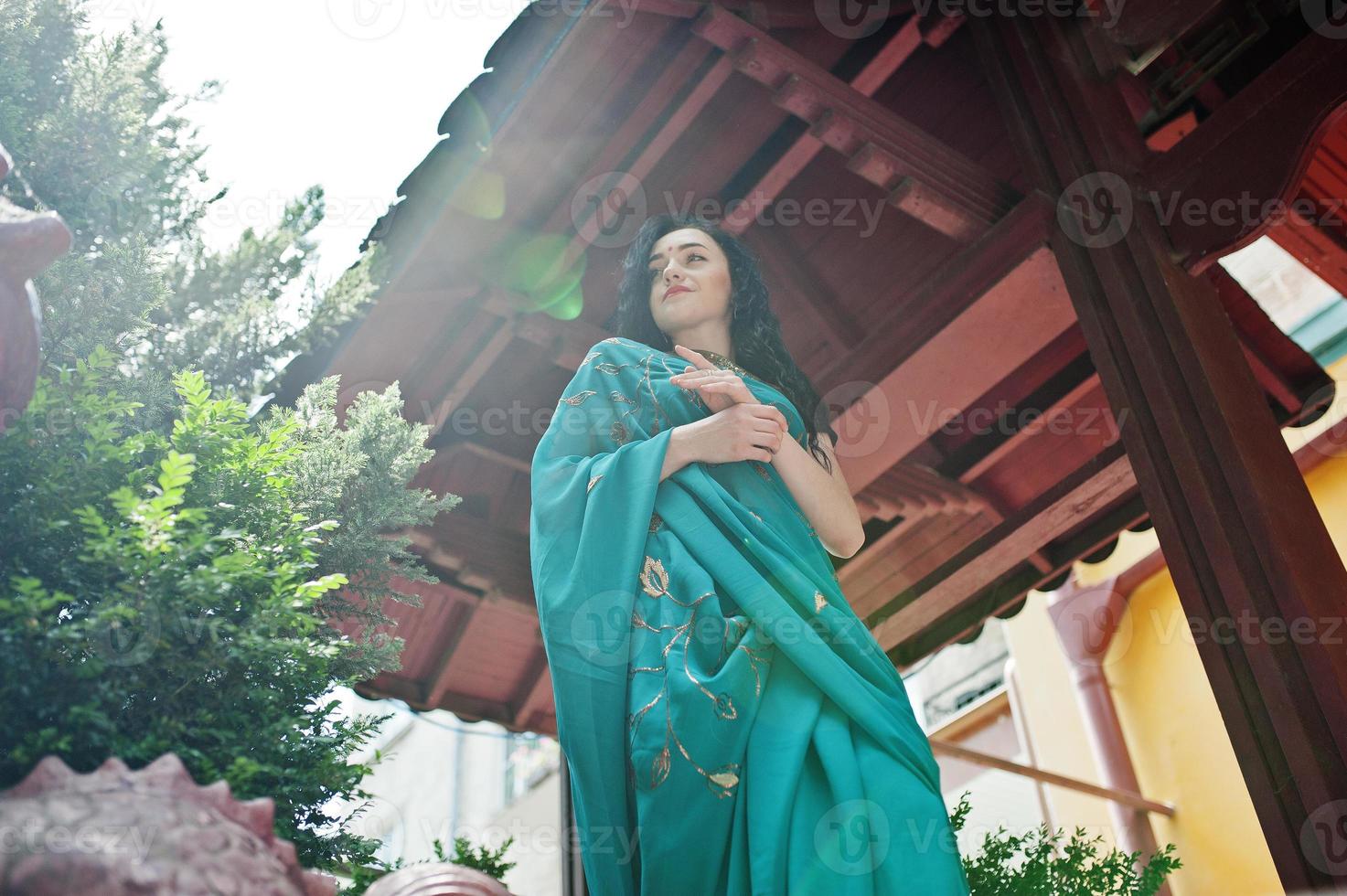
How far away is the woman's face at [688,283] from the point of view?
8.45 ft

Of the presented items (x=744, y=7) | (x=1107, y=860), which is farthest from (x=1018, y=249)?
(x=1107, y=860)

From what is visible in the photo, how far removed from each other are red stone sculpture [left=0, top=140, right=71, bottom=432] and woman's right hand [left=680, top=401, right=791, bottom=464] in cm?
110

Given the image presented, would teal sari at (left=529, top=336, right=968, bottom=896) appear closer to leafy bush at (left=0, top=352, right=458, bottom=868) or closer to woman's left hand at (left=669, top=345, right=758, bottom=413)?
woman's left hand at (left=669, top=345, right=758, bottom=413)

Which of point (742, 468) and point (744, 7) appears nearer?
point (742, 468)

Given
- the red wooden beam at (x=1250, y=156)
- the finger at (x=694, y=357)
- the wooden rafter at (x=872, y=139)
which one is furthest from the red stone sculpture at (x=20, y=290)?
the red wooden beam at (x=1250, y=156)

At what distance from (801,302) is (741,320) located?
1403 millimetres

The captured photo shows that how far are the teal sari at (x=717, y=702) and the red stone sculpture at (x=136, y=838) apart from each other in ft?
2.04

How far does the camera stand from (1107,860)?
229 centimetres

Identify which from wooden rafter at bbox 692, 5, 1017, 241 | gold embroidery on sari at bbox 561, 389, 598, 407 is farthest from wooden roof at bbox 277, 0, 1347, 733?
gold embroidery on sari at bbox 561, 389, 598, 407

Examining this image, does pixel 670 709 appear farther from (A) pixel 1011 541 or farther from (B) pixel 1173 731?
(B) pixel 1173 731

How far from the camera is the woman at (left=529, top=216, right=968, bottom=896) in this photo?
5.31 ft

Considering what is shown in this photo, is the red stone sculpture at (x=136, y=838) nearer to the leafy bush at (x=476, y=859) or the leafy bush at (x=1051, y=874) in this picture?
the leafy bush at (x=1051, y=874)

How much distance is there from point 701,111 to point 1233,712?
2.48 metres

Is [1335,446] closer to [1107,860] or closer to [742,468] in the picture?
[1107,860]
